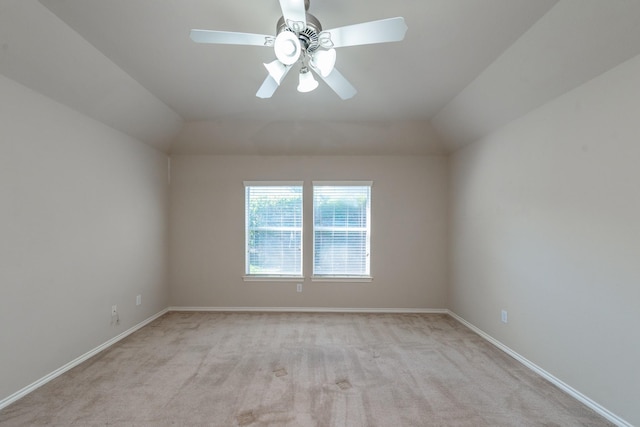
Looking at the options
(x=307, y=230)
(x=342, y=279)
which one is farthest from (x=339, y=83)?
(x=342, y=279)

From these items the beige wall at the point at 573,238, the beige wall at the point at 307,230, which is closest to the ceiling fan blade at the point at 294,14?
the beige wall at the point at 573,238

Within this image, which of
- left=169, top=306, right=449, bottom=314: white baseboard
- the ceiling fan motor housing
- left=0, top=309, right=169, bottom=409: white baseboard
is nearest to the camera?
the ceiling fan motor housing

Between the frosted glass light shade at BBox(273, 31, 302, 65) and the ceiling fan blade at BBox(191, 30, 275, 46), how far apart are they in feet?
0.47

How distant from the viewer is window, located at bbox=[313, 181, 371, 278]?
4.47 meters

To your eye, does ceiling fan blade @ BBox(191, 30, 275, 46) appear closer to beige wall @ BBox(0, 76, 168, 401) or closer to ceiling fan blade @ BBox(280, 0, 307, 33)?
ceiling fan blade @ BBox(280, 0, 307, 33)

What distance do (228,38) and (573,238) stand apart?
2928mm

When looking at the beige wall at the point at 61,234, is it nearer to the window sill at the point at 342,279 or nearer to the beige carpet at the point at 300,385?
the beige carpet at the point at 300,385

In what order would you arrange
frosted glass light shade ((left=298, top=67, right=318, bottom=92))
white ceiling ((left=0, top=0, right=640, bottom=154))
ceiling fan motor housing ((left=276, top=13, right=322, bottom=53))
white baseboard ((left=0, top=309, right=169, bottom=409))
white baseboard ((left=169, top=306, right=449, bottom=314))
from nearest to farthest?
ceiling fan motor housing ((left=276, top=13, right=322, bottom=53)) → white ceiling ((left=0, top=0, right=640, bottom=154)) → frosted glass light shade ((left=298, top=67, right=318, bottom=92)) → white baseboard ((left=0, top=309, right=169, bottom=409)) → white baseboard ((left=169, top=306, right=449, bottom=314))

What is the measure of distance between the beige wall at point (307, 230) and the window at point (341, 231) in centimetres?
14

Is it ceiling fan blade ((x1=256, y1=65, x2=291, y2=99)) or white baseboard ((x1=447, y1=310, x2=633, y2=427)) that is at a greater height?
ceiling fan blade ((x1=256, y1=65, x2=291, y2=99))

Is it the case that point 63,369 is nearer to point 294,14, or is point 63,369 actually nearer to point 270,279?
point 270,279

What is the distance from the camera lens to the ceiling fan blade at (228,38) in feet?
5.40

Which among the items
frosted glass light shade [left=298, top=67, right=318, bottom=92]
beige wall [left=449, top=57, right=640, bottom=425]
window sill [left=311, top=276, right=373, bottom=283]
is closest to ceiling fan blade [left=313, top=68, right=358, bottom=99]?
frosted glass light shade [left=298, top=67, right=318, bottom=92]

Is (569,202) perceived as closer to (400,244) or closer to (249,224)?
(400,244)
